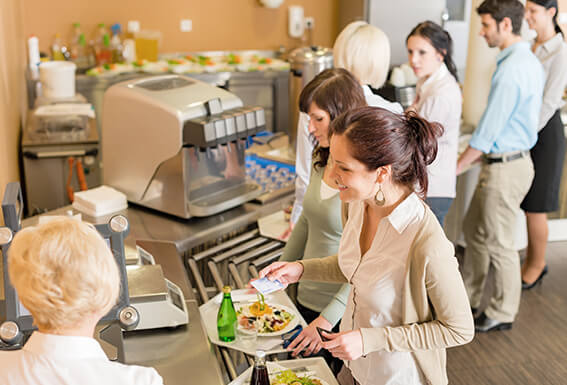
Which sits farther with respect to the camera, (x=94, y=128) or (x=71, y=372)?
(x=94, y=128)

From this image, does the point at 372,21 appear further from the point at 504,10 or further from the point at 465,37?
the point at 504,10

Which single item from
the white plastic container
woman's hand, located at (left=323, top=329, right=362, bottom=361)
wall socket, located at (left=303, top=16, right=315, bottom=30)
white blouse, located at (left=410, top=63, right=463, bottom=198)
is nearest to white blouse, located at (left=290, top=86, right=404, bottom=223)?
white blouse, located at (left=410, top=63, right=463, bottom=198)

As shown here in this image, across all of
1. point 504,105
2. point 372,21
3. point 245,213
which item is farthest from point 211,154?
point 372,21

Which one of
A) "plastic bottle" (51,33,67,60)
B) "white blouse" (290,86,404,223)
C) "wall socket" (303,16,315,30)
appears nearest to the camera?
"white blouse" (290,86,404,223)

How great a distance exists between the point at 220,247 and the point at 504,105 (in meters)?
1.67

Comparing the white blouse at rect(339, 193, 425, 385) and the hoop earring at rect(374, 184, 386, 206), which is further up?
the hoop earring at rect(374, 184, 386, 206)

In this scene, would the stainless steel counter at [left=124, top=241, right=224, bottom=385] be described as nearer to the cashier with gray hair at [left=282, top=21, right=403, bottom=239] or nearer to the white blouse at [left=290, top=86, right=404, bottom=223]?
the white blouse at [left=290, top=86, right=404, bottom=223]

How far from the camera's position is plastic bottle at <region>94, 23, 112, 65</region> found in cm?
594

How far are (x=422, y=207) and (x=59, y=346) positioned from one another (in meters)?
0.92

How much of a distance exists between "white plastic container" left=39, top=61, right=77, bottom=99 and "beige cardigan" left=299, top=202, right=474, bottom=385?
3.82 m

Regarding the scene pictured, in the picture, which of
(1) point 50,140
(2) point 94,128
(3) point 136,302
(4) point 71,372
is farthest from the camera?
(2) point 94,128

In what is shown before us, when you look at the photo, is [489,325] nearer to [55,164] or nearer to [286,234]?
[286,234]

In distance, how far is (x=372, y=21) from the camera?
6.21m

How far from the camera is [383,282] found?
1620 millimetres
